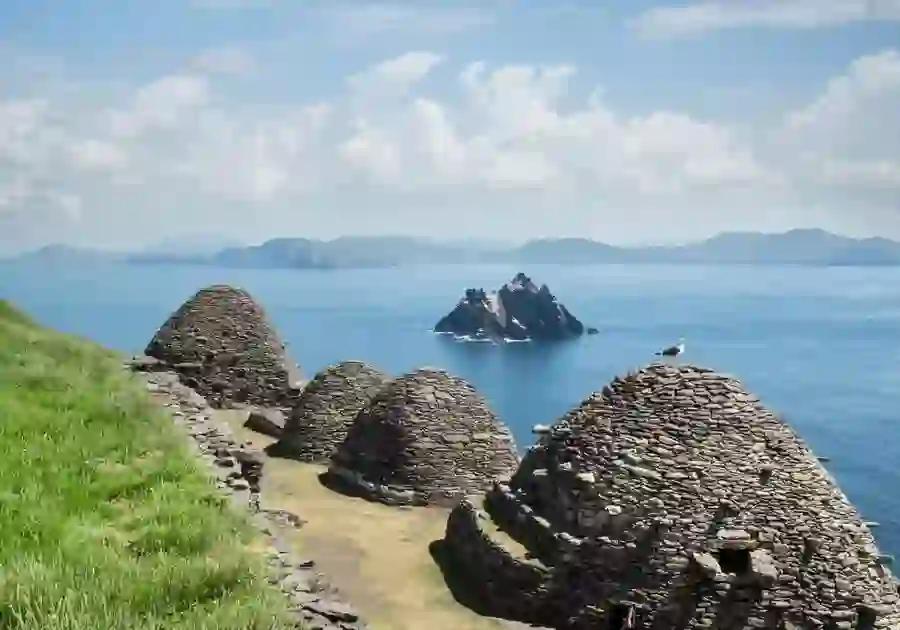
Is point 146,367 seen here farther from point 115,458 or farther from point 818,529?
point 818,529

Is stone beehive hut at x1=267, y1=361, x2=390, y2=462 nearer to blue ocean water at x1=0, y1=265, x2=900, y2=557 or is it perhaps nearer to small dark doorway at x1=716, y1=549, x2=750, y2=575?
small dark doorway at x1=716, y1=549, x2=750, y2=575

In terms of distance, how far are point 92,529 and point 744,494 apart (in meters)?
8.78

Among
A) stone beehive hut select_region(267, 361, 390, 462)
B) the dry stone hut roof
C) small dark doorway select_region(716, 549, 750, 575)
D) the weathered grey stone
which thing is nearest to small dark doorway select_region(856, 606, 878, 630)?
the dry stone hut roof

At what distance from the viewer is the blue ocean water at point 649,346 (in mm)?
55000

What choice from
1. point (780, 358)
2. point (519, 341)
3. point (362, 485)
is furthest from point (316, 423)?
point (519, 341)

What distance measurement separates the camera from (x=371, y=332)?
111500 mm

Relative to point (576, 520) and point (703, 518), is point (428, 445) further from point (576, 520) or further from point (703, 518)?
point (703, 518)

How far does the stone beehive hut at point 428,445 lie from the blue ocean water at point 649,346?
20544 millimetres

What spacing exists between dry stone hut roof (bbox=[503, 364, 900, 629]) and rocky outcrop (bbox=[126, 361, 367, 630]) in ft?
14.5

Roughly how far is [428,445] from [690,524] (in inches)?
309

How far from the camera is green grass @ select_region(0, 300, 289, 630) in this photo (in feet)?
19.8

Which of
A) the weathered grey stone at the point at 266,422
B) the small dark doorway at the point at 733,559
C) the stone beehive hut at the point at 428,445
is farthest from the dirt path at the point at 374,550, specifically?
the small dark doorway at the point at 733,559

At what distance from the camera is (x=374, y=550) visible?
16844 millimetres

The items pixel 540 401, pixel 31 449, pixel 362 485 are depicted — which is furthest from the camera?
pixel 540 401
